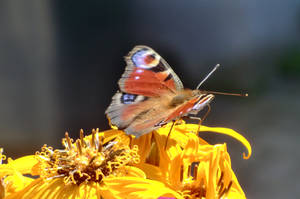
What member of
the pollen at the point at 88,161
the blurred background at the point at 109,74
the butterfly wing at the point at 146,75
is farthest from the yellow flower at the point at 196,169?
the blurred background at the point at 109,74

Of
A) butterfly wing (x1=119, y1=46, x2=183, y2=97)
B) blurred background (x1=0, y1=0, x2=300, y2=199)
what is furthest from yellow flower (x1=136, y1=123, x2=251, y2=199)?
blurred background (x1=0, y1=0, x2=300, y2=199)

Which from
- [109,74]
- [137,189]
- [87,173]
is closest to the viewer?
[137,189]

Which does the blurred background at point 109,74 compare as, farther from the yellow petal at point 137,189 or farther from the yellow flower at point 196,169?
the yellow petal at point 137,189

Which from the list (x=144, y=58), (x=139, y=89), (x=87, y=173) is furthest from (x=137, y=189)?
(x=144, y=58)

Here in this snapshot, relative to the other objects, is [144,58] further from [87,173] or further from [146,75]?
[87,173]

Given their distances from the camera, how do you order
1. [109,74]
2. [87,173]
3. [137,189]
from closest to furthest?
[137,189], [87,173], [109,74]

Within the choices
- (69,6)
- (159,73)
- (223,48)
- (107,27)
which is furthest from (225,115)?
(159,73)

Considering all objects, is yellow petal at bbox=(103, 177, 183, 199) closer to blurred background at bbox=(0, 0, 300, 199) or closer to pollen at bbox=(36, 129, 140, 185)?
pollen at bbox=(36, 129, 140, 185)

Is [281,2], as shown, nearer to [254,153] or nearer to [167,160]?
[254,153]
